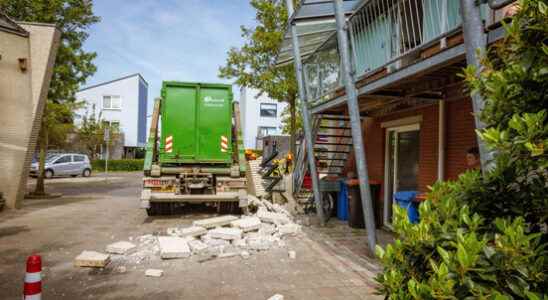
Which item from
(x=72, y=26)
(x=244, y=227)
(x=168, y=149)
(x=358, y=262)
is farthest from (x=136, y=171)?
(x=358, y=262)

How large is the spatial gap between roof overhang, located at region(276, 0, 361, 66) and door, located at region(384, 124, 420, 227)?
2.83m

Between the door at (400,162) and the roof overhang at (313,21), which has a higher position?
the roof overhang at (313,21)

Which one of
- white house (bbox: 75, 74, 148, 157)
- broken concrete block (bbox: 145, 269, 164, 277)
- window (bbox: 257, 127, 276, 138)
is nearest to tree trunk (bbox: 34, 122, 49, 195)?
broken concrete block (bbox: 145, 269, 164, 277)

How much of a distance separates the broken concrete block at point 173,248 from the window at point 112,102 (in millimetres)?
36951

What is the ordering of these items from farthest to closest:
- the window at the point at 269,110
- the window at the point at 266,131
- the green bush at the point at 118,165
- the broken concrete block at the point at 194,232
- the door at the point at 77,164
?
the window at the point at 269,110
the window at the point at 266,131
the green bush at the point at 118,165
the door at the point at 77,164
the broken concrete block at the point at 194,232

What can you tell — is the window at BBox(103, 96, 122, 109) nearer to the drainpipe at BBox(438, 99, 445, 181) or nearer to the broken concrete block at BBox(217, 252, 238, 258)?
the broken concrete block at BBox(217, 252, 238, 258)

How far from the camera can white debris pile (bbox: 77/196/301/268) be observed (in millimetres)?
5941

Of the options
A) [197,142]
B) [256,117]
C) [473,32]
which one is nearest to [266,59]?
[197,142]

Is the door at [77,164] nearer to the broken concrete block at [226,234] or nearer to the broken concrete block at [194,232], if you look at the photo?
the broken concrete block at [194,232]

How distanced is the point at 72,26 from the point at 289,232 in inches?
460

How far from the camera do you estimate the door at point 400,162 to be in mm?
7799

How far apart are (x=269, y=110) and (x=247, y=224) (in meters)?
36.2

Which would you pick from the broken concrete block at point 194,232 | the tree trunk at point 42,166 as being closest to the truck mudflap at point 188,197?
the broken concrete block at point 194,232

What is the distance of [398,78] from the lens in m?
5.00
